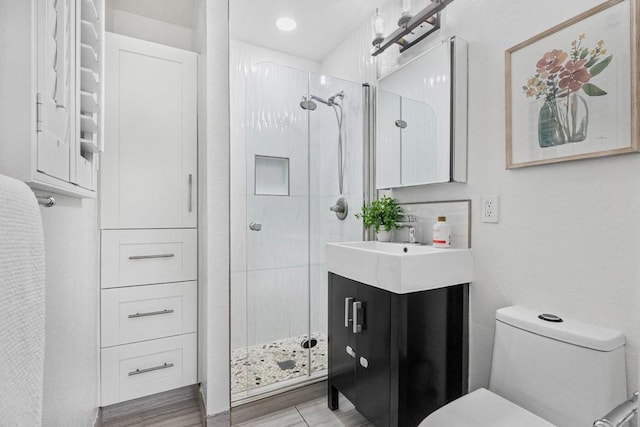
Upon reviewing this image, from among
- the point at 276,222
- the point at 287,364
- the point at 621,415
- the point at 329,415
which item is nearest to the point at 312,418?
the point at 329,415

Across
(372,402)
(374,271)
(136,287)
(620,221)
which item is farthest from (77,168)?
(620,221)

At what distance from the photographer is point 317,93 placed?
216cm

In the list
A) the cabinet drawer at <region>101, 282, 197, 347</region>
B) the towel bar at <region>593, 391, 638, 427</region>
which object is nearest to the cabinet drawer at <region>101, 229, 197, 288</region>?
the cabinet drawer at <region>101, 282, 197, 347</region>

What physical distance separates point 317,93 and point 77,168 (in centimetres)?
158

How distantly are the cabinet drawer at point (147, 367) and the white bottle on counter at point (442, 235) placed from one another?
1.55m

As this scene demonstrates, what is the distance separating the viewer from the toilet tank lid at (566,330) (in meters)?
0.98

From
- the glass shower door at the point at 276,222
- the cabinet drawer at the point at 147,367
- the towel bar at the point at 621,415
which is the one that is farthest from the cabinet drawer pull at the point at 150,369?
the towel bar at the point at 621,415

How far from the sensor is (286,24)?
220 centimetres

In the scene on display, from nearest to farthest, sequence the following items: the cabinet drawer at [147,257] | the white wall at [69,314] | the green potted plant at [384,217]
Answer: the white wall at [69,314]
the cabinet drawer at [147,257]
the green potted plant at [384,217]

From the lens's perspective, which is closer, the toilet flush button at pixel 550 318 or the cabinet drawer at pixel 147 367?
the toilet flush button at pixel 550 318

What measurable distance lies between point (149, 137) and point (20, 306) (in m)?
1.69

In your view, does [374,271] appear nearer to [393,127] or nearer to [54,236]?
[393,127]

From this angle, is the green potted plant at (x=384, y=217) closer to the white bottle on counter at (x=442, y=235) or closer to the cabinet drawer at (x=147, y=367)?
the white bottle on counter at (x=442, y=235)

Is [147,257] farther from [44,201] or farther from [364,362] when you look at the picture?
[364,362]
